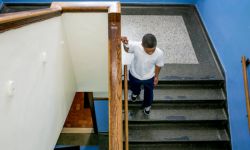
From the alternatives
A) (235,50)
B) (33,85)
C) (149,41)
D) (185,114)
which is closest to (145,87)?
(149,41)

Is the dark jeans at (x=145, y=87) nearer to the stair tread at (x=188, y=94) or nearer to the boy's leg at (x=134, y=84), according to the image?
the boy's leg at (x=134, y=84)

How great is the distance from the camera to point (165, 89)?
3996 millimetres

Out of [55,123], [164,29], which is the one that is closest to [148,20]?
[164,29]

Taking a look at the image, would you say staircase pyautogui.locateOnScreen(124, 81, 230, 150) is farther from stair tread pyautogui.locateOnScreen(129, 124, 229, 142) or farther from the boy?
the boy

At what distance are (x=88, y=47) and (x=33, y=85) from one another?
1.15 m

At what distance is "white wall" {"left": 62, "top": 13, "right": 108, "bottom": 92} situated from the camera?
2.92 metres

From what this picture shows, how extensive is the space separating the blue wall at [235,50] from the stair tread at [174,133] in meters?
0.25

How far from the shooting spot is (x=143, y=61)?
3002 millimetres

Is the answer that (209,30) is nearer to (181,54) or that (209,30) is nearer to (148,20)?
(181,54)

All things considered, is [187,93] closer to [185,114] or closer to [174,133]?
[185,114]

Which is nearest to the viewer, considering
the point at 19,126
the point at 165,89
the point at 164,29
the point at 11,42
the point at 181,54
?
the point at 11,42

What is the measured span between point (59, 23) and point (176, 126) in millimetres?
2164

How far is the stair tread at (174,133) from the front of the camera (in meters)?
3.66

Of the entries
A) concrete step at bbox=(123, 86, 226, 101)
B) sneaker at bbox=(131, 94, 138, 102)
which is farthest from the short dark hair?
concrete step at bbox=(123, 86, 226, 101)
